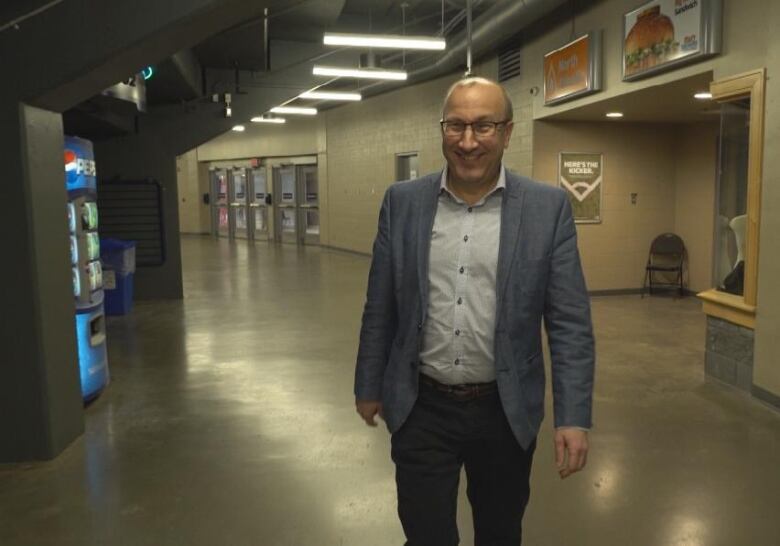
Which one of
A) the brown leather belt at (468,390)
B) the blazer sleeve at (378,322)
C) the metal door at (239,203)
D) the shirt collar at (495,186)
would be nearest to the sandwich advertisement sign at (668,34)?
the shirt collar at (495,186)

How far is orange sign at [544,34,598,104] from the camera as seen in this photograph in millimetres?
6801

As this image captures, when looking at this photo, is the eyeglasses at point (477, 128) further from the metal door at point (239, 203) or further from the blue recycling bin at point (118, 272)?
the metal door at point (239, 203)

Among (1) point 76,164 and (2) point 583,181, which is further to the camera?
(2) point 583,181

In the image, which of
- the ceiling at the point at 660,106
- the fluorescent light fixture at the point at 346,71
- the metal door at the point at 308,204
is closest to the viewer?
the ceiling at the point at 660,106

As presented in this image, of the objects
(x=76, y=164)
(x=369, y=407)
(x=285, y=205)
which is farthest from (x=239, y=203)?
(x=369, y=407)

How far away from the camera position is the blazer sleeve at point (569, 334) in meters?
1.73

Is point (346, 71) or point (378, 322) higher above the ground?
point (346, 71)

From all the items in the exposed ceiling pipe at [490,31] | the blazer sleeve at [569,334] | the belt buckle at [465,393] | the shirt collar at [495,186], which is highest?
the exposed ceiling pipe at [490,31]

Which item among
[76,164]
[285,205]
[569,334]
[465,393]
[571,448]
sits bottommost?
[571,448]

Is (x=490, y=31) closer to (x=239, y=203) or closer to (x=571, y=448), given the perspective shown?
(x=571, y=448)

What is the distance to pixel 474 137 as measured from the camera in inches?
66.5

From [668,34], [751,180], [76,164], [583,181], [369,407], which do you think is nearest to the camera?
[369,407]

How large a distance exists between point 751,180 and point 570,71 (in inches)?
131

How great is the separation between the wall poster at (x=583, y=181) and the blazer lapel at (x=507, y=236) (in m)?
6.88
